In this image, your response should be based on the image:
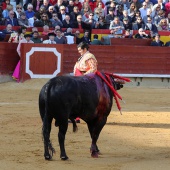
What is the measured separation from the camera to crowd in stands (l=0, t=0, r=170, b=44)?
1598 centimetres

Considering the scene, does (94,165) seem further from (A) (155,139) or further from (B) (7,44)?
(B) (7,44)

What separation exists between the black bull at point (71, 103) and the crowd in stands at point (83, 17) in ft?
27.2

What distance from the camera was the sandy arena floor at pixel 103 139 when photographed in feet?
22.4

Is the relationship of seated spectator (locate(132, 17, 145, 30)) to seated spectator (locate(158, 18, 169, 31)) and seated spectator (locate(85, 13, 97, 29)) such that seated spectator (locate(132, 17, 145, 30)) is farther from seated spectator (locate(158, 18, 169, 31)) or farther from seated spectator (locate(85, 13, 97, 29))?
seated spectator (locate(85, 13, 97, 29))

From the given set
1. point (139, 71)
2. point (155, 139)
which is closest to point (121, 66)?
point (139, 71)

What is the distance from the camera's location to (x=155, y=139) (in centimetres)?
881

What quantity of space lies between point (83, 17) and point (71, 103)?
417 inches

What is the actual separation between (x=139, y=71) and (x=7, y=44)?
11.4 feet

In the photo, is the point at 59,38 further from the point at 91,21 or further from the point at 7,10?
the point at 7,10

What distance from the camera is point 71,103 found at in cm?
683

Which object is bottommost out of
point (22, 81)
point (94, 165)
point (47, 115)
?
point (22, 81)

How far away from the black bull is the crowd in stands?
830cm

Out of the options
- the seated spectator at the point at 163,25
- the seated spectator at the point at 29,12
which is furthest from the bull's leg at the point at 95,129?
the seated spectator at the point at 163,25

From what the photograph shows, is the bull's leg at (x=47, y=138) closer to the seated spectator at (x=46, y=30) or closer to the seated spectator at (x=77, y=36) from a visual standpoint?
the seated spectator at (x=46, y=30)
